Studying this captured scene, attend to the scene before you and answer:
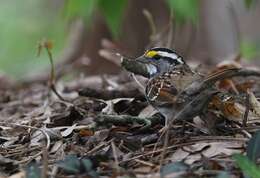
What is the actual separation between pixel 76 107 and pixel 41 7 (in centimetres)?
1073

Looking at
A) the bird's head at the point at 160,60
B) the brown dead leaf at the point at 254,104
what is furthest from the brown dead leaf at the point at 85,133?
the brown dead leaf at the point at 254,104

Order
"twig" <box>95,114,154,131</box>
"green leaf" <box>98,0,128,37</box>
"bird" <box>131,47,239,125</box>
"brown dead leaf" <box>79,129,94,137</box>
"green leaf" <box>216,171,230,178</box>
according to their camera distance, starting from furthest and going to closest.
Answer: "green leaf" <box>98,0,128,37</box>
"brown dead leaf" <box>79,129,94,137</box>
"twig" <box>95,114,154,131</box>
"bird" <box>131,47,239,125</box>
"green leaf" <box>216,171,230,178</box>

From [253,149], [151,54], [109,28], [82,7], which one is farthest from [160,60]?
[109,28]

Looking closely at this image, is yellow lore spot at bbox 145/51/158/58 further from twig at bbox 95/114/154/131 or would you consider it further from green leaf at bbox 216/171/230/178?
green leaf at bbox 216/171/230/178

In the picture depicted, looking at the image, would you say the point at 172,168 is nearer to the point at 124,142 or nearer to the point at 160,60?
the point at 124,142

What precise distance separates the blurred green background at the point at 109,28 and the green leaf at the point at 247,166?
2047mm

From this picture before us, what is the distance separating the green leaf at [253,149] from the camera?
11.4ft

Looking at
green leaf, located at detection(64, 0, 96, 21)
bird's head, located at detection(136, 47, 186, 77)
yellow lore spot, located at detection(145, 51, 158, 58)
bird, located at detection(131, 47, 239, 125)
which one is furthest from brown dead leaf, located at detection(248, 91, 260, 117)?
green leaf, located at detection(64, 0, 96, 21)

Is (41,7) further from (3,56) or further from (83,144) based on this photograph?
(83,144)

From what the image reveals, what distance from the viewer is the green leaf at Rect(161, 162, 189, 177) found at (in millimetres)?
3293

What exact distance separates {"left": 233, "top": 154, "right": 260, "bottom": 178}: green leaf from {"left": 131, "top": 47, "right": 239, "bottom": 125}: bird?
1.73 ft

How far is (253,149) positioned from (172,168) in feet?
Answer: 1.63

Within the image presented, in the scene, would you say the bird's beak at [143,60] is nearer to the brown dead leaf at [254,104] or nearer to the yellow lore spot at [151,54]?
the yellow lore spot at [151,54]

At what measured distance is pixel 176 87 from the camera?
3961mm
